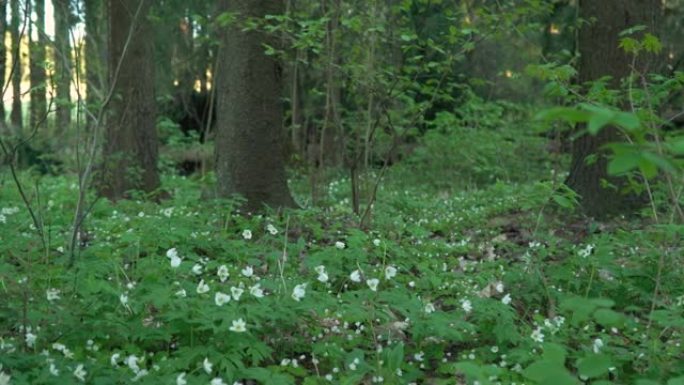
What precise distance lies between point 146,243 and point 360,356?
2004 mm

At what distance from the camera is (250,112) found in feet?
21.2

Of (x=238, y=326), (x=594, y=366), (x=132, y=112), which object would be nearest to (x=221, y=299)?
(x=238, y=326)

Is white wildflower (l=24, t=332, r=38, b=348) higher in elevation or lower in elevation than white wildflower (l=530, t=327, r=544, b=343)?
higher

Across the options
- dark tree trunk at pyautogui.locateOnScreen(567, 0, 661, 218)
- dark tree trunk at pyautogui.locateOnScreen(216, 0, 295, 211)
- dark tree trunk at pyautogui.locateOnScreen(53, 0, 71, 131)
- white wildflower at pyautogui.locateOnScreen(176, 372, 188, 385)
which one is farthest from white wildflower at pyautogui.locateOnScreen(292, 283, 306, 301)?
dark tree trunk at pyautogui.locateOnScreen(567, 0, 661, 218)

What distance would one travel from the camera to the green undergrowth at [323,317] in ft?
9.61

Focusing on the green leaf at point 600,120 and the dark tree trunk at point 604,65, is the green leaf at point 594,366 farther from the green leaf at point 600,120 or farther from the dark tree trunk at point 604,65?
the dark tree trunk at point 604,65

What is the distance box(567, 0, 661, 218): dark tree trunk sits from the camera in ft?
22.6

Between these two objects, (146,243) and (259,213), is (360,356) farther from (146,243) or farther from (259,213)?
(259,213)

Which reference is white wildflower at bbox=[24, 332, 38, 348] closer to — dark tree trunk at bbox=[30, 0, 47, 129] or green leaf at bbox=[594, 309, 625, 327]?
dark tree trunk at bbox=[30, 0, 47, 129]

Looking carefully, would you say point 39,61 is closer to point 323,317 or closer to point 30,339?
point 30,339

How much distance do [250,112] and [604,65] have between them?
11.6 ft

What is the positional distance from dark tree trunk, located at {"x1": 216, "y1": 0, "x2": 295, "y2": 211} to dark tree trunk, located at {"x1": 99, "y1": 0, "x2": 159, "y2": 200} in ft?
11.4

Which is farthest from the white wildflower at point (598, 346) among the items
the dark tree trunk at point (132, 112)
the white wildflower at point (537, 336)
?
the dark tree trunk at point (132, 112)

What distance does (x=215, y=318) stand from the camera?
3.03 meters
